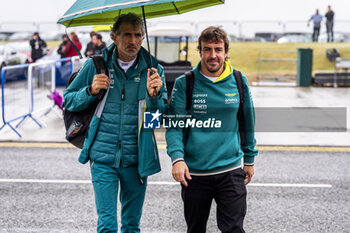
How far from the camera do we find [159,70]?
376 centimetres

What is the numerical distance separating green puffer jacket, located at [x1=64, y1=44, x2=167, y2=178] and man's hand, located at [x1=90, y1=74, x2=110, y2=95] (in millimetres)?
110

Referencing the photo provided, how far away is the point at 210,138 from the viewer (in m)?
3.52

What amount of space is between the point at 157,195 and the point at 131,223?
235 cm

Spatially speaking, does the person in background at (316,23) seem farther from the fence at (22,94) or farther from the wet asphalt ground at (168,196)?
the wet asphalt ground at (168,196)

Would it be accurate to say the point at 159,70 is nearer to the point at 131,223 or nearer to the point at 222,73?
the point at 222,73

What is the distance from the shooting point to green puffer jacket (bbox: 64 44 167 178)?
362 centimetres

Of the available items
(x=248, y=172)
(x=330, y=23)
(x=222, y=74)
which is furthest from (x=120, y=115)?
(x=330, y=23)

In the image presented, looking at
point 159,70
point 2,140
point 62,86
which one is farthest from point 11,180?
point 62,86

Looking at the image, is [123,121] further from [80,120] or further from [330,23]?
[330,23]

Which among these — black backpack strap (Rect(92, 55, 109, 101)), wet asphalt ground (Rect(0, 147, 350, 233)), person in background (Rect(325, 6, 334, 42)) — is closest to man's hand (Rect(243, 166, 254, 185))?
black backpack strap (Rect(92, 55, 109, 101))

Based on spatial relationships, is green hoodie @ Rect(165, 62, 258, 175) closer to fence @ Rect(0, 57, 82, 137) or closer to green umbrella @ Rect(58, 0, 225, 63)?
green umbrella @ Rect(58, 0, 225, 63)

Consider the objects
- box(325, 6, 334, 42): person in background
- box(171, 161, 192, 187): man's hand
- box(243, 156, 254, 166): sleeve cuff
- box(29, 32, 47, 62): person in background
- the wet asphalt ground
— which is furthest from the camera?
box(325, 6, 334, 42): person in background

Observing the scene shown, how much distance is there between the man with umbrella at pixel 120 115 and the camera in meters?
3.59

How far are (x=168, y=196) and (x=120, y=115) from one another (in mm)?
2685
